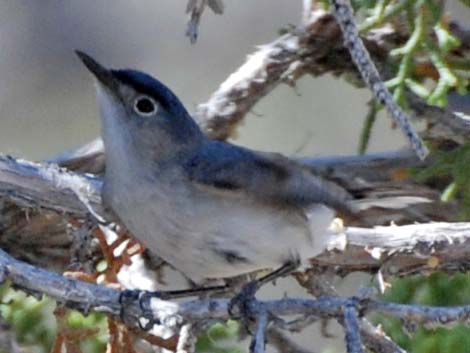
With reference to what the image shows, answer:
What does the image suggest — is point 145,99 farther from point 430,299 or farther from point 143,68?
point 143,68

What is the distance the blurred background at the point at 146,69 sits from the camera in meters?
8.39

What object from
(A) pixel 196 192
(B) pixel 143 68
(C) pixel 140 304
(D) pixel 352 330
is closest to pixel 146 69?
(B) pixel 143 68

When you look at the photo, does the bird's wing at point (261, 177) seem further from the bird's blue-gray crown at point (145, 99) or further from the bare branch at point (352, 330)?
the bare branch at point (352, 330)

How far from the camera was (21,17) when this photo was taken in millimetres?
9094

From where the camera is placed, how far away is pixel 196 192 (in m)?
4.14

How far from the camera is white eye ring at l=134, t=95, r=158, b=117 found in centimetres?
430

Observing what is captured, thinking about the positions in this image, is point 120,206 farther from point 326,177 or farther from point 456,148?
point 456,148

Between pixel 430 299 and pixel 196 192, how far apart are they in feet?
3.59

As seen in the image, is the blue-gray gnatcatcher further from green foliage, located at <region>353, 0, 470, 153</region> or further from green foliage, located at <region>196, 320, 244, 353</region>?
green foliage, located at <region>196, 320, 244, 353</region>

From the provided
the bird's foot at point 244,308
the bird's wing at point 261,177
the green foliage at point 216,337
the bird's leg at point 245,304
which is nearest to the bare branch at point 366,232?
the bird's wing at point 261,177

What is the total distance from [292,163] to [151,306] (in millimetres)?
775

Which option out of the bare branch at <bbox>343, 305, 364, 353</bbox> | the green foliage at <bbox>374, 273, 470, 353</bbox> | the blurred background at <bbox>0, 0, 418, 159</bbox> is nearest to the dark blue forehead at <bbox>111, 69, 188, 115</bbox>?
the green foliage at <bbox>374, 273, 470, 353</bbox>

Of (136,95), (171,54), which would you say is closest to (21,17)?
(171,54)

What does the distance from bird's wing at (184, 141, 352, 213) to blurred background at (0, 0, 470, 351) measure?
12.1ft
